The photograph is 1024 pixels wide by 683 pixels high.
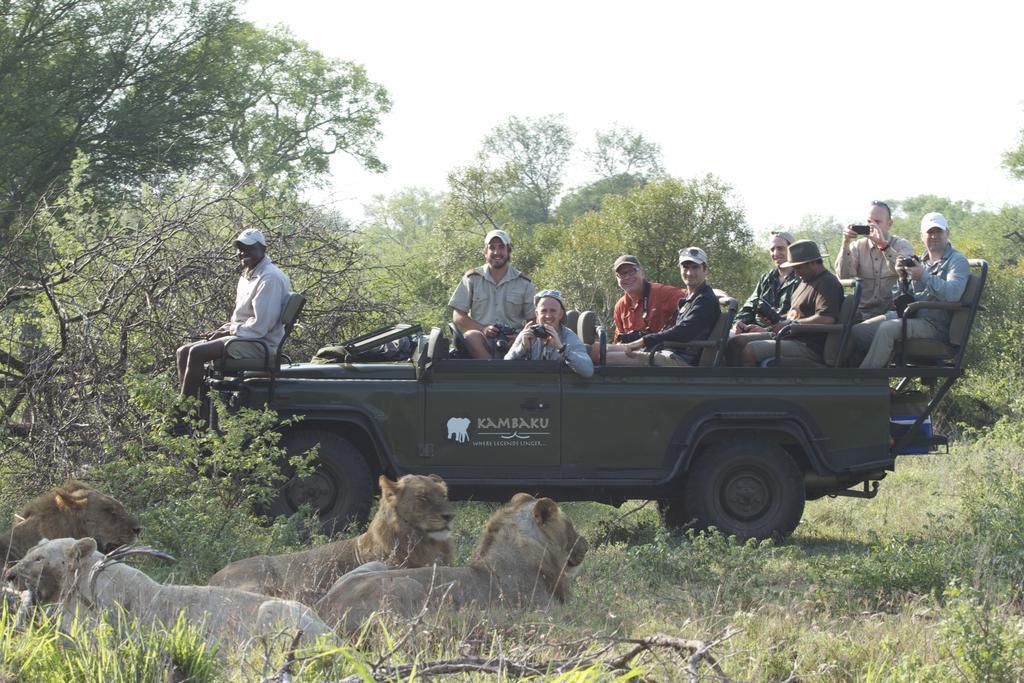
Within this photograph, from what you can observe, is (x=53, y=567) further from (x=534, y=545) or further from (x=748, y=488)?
(x=748, y=488)

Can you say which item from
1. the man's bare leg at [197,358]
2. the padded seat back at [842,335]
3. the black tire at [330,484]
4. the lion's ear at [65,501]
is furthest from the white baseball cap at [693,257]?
the lion's ear at [65,501]

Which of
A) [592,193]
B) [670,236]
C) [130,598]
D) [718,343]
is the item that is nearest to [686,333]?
[718,343]

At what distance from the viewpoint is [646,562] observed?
802 centimetres

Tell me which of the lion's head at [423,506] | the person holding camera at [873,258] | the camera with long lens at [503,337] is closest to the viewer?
the lion's head at [423,506]

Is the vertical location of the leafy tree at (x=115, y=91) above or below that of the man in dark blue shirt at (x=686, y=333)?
above

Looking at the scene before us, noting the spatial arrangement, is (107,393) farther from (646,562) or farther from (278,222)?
(646,562)

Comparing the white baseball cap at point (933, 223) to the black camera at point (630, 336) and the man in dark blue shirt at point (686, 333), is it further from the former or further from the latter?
the black camera at point (630, 336)

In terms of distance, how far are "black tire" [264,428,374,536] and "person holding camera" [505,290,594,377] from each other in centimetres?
128

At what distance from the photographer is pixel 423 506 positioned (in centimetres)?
692

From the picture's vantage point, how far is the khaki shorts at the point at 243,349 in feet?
29.7

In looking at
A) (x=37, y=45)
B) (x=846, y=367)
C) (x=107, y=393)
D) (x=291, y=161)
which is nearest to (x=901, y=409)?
(x=846, y=367)

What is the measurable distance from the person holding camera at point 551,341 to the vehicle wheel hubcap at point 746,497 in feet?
4.56

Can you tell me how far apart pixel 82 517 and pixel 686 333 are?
4437mm

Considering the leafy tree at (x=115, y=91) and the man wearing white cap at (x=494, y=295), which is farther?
the leafy tree at (x=115, y=91)
